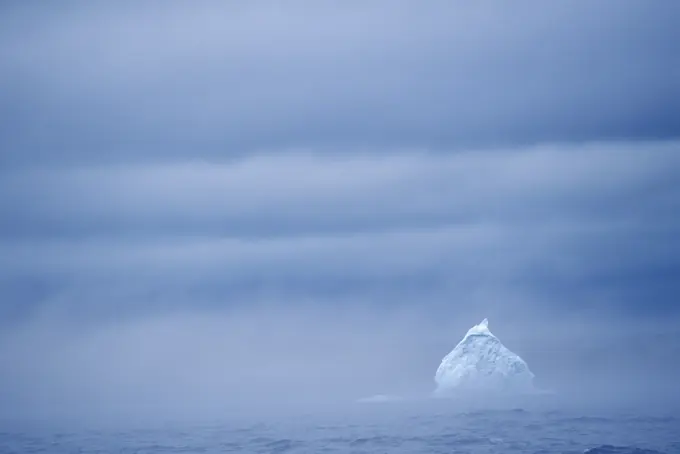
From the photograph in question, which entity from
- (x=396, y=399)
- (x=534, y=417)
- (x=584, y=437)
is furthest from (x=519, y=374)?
(x=584, y=437)

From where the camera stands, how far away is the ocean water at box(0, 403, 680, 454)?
157 ft

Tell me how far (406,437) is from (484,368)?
294 feet

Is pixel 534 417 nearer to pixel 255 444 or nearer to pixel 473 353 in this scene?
pixel 255 444

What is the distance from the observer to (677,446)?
4731 centimetres

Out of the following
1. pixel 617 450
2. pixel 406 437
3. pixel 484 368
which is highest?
pixel 484 368

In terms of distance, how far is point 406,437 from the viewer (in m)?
54.4

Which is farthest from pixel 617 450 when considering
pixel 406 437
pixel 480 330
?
pixel 480 330

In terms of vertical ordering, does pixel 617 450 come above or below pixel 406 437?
below

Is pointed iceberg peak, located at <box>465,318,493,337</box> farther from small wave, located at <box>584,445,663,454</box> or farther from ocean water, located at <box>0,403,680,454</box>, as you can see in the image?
small wave, located at <box>584,445,663,454</box>

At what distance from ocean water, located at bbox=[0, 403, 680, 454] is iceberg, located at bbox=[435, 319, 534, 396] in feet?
218

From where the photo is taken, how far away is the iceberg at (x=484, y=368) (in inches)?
5438

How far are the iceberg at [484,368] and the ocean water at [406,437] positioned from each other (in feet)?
218

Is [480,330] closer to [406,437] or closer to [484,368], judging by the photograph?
[484,368]

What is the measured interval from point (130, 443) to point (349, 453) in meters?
16.2
